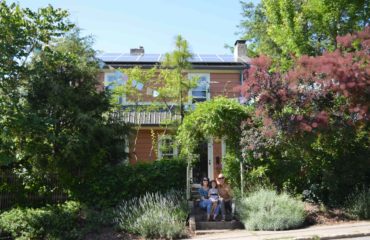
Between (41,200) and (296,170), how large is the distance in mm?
7776

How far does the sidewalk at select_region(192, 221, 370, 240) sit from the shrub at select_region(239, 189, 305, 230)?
0.33 meters

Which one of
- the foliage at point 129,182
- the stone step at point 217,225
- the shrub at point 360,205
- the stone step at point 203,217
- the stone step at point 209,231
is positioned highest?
the foliage at point 129,182

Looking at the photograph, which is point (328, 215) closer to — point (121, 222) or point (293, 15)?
point (121, 222)

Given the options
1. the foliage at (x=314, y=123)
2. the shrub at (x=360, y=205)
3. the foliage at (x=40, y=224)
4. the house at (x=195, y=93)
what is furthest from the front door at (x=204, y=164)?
the foliage at (x=40, y=224)

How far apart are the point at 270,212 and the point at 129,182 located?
166 inches

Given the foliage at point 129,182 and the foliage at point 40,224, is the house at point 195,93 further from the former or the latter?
the foliage at point 40,224

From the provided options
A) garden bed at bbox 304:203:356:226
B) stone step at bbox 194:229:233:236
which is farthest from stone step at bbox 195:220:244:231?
garden bed at bbox 304:203:356:226

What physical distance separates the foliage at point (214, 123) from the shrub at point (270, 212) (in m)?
1.99

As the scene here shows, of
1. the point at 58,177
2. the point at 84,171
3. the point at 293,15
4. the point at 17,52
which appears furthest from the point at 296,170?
the point at 17,52

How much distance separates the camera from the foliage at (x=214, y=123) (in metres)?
11.3

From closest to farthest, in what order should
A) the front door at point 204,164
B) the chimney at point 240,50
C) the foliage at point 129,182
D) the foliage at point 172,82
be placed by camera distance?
the foliage at point 129,182
the foliage at point 172,82
the front door at point 204,164
the chimney at point 240,50

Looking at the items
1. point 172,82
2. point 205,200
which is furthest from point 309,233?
point 172,82

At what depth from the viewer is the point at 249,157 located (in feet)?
38.9

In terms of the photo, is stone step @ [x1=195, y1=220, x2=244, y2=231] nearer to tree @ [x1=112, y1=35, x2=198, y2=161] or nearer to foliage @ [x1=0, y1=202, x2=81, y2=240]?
foliage @ [x1=0, y1=202, x2=81, y2=240]
